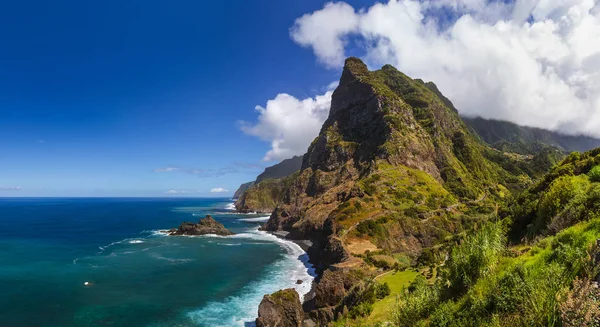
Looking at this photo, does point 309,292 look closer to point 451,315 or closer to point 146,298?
point 146,298

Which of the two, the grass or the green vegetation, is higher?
the green vegetation

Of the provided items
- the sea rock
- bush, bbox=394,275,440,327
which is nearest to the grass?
bush, bbox=394,275,440,327

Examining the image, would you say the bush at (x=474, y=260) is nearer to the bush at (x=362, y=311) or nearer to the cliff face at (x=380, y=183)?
the bush at (x=362, y=311)

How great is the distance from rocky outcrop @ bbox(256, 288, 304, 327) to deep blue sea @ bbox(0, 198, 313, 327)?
5.67m

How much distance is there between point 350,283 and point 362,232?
1244 inches

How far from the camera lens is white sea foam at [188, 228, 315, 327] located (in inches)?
Result: 2030

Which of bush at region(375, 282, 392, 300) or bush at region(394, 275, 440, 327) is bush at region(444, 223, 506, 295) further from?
bush at region(375, 282, 392, 300)

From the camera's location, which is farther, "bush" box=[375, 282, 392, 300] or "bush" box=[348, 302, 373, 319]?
"bush" box=[375, 282, 392, 300]

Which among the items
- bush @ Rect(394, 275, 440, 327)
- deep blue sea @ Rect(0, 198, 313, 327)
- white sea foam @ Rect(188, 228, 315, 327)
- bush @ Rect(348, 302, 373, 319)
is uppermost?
bush @ Rect(394, 275, 440, 327)

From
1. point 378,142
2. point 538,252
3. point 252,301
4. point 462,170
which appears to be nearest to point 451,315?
point 538,252

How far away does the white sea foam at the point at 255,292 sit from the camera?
51562 mm

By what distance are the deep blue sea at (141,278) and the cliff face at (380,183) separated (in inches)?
687

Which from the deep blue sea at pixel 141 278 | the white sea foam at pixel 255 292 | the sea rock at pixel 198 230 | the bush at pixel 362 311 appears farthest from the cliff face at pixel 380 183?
the bush at pixel 362 311

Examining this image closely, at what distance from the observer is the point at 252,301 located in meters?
59.8
